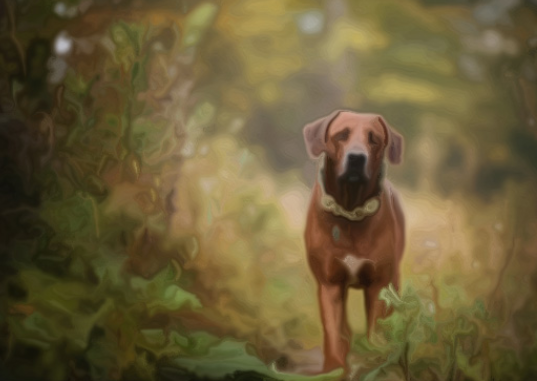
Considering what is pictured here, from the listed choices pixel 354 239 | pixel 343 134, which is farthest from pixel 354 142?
pixel 354 239

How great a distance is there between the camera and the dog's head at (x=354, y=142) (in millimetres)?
2400

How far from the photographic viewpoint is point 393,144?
7.93 ft

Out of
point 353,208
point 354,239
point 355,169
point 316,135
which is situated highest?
point 316,135

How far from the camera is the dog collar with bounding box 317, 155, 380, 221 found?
2406 mm

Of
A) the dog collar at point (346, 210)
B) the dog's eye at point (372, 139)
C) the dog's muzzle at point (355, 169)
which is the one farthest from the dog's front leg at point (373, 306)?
the dog's eye at point (372, 139)

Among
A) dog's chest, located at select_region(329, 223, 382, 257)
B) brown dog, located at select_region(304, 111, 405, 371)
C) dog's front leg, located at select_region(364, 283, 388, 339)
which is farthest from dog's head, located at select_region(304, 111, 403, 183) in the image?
dog's front leg, located at select_region(364, 283, 388, 339)

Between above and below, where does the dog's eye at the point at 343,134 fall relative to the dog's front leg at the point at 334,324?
above

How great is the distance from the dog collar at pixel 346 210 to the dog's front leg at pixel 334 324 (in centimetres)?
26

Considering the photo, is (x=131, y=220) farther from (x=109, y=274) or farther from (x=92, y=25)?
(x=92, y=25)

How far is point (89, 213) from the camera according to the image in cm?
240

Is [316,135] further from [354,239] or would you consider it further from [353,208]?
[354,239]

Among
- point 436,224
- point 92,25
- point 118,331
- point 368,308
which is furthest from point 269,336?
point 92,25

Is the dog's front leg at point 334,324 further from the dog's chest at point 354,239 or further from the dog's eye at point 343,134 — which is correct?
the dog's eye at point 343,134

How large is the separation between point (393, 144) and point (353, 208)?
11.2 inches
